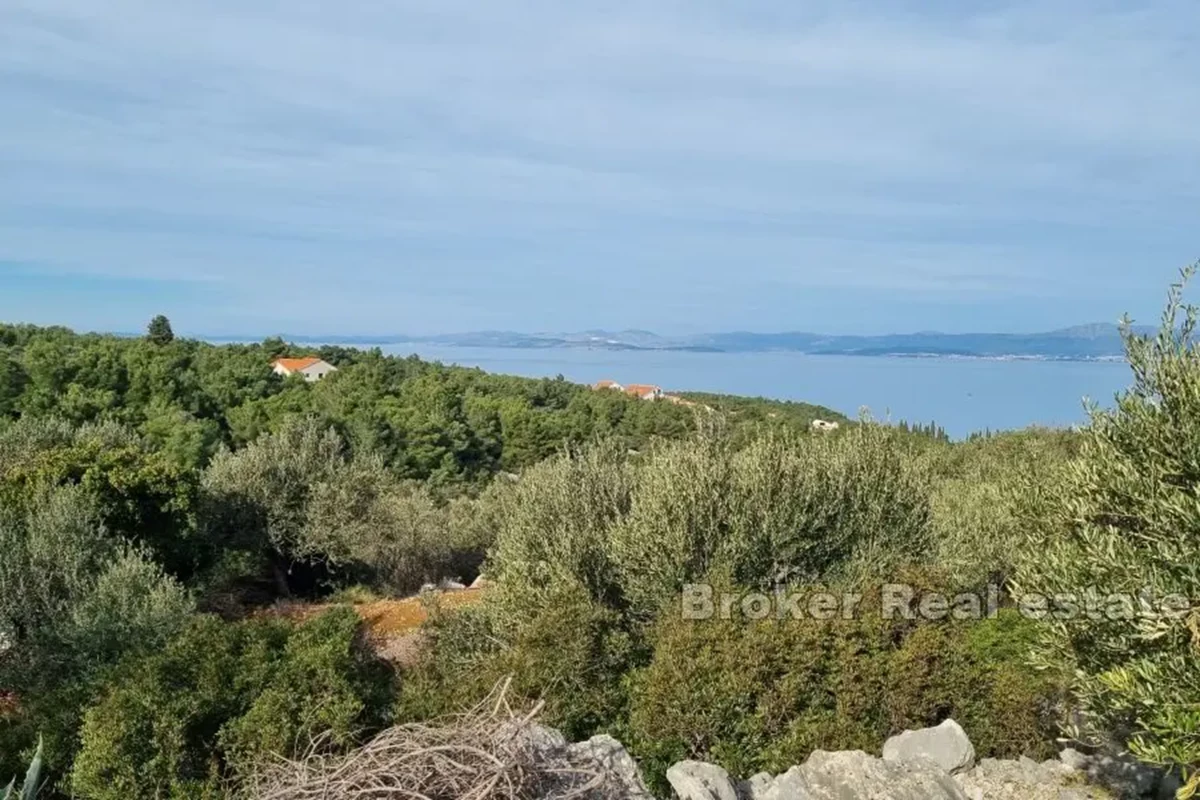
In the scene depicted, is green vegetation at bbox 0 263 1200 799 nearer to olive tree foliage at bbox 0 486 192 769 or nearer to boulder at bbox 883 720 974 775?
olive tree foliage at bbox 0 486 192 769

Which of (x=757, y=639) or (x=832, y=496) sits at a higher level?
(x=832, y=496)

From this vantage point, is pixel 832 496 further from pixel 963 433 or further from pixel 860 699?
pixel 963 433

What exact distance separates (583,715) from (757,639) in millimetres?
2554

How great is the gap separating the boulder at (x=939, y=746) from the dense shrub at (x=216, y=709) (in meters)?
6.62

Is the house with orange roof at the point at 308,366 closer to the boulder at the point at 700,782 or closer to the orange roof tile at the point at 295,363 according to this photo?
the orange roof tile at the point at 295,363

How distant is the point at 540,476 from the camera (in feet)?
57.6

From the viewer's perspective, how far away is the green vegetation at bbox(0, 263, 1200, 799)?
7461mm

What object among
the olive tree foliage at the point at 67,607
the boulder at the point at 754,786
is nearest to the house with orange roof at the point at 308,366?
the olive tree foliage at the point at 67,607

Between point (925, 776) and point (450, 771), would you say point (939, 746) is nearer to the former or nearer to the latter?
point (925, 776)

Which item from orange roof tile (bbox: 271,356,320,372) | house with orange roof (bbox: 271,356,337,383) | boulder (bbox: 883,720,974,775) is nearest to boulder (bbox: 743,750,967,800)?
boulder (bbox: 883,720,974,775)

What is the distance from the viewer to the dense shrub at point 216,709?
9.50 m

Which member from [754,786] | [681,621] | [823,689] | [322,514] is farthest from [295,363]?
[754,786]

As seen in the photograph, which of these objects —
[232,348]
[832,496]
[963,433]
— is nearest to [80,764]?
[832,496]

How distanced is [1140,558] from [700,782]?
187 inches
